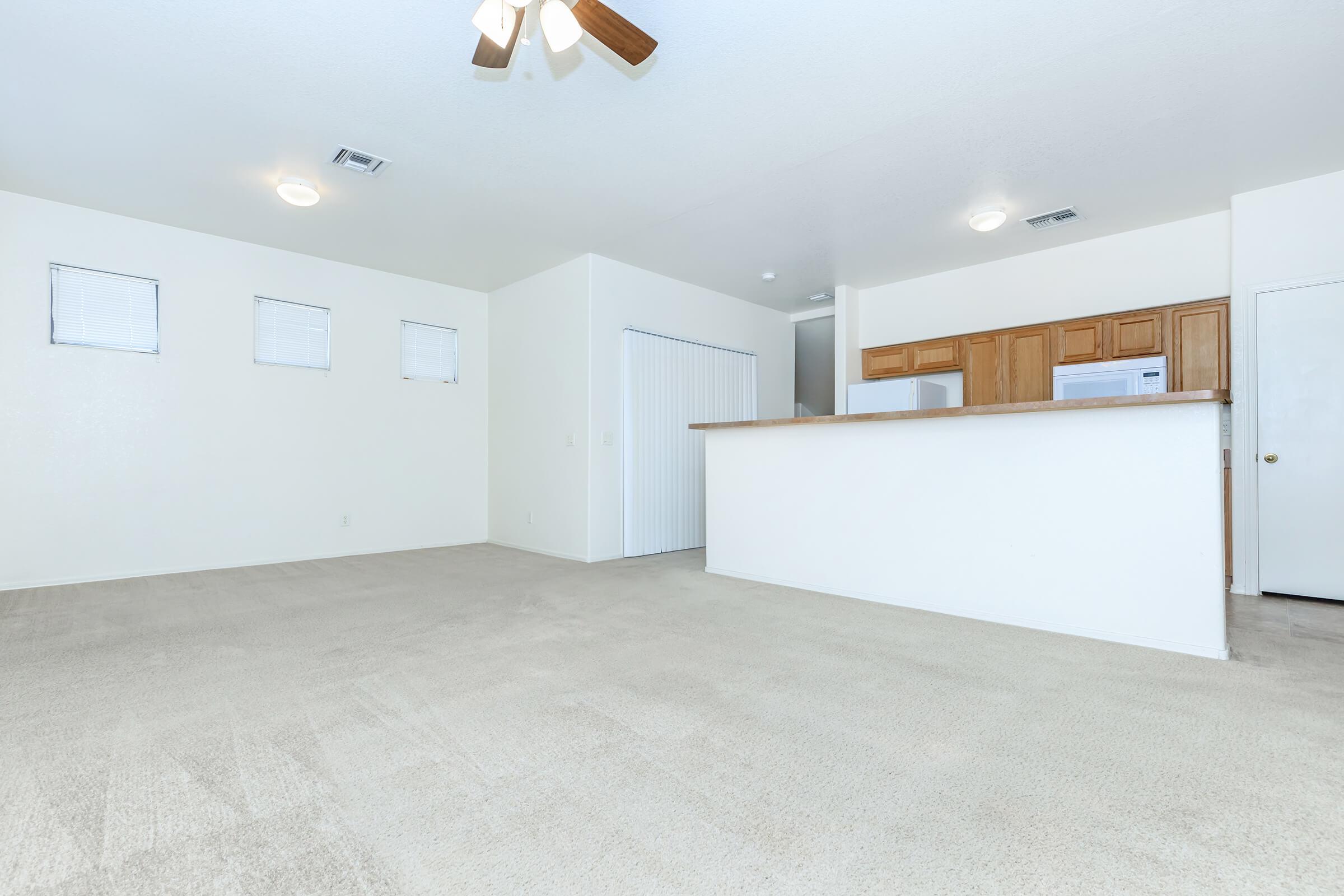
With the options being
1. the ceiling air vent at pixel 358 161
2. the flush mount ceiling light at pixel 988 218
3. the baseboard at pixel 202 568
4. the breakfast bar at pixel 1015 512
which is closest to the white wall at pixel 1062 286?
the flush mount ceiling light at pixel 988 218

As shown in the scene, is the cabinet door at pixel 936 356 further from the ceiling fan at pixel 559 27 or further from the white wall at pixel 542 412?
the ceiling fan at pixel 559 27

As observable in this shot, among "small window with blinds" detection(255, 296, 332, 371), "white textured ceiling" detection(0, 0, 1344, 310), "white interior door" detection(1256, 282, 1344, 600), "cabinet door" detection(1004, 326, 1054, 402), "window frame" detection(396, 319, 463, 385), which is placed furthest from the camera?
"window frame" detection(396, 319, 463, 385)

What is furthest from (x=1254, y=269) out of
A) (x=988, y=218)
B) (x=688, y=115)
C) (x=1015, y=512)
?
(x=688, y=115)

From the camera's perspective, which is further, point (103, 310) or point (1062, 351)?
point (1062, 351)

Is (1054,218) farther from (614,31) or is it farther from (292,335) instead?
(292,335)

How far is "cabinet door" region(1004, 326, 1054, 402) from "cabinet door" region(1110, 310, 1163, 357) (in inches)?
18.0

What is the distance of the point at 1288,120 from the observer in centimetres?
319

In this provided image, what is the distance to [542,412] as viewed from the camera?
19.1 feet

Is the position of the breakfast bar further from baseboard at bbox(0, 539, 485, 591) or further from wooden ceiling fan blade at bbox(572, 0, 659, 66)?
baseboard at bbox(0, 539, 485, 591)

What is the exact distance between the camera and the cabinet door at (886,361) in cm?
596

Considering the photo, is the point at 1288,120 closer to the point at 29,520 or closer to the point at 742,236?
the point at 742,236

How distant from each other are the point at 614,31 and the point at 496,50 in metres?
0.44

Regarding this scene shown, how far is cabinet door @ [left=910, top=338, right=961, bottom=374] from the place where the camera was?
5578mm

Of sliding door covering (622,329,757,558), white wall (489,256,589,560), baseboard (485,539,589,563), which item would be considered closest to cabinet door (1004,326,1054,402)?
sliding door covering (622,329,757,558)
